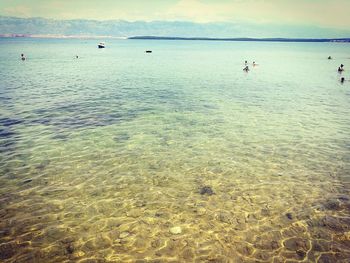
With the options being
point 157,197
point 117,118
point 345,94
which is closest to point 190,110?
point 117,118

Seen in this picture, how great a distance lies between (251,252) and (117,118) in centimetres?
1781

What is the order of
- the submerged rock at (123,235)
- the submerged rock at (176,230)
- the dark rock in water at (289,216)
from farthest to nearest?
1. the dark rock in water at (289,216)
2. the submerged rock at (176,230)
3. the submerged rock at (123,235)

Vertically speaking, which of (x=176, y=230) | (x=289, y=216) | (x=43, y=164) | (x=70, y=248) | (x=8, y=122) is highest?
(x=8, y=122)

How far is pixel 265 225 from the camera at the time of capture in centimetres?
1031

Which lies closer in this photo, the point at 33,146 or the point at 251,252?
the point at 251,252

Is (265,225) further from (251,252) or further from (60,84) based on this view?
(60,84)

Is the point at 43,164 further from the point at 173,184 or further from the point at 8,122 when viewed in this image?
the point at 8,122

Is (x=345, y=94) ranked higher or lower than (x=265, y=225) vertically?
higher

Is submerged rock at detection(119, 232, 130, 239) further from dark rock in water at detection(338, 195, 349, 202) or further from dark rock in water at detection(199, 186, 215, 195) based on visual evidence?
dark rock in water at detection(338, 195, 349, 202)

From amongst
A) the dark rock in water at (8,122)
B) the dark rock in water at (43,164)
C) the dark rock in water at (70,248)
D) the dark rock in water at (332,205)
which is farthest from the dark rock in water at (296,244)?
the dark rock in water at (8,122)

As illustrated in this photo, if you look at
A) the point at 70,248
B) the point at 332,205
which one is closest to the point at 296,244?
the point at 332,205

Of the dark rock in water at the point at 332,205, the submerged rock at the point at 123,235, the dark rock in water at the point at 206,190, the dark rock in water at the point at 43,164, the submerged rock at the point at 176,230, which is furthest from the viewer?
the dark rock in water at the point at 43,164

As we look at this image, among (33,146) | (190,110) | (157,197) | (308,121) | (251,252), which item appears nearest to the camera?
(251,252)

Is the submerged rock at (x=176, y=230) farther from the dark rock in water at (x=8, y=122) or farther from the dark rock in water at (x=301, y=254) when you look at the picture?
the dark rock in water at (x=8, y=122)
